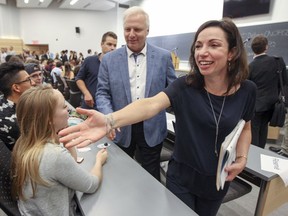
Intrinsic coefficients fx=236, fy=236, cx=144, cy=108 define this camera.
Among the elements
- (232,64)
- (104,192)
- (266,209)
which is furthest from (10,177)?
(266,209)

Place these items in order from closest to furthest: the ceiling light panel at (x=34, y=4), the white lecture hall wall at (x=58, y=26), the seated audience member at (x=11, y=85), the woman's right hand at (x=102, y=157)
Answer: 1. the woman's right hand at (x=102, y=157)
2. the seated audience member at (x=11, y=85)
3. the ceiling light panel at (x=34, y=4)
4. the white lecture hall wall at (x=58, y=26)

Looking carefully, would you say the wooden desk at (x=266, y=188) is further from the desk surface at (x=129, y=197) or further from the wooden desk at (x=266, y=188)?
the desk surface at (x=129, y=197)

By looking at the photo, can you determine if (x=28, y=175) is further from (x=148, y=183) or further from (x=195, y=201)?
(x=195, y=201)

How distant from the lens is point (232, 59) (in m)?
1.13

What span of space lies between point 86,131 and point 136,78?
0.87 meters

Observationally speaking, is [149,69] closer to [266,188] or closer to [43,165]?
[43,165]

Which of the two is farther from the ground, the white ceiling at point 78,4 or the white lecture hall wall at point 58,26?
the white ceiling at point 78,4

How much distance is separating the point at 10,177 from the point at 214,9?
6314 mm

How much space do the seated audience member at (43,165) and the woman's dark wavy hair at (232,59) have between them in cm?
68

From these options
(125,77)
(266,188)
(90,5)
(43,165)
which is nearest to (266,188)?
(266,188)

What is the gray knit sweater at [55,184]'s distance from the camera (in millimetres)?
1033

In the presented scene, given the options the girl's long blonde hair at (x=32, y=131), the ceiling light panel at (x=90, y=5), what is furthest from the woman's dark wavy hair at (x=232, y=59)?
the ceiling light panel at (x=90, y=5)

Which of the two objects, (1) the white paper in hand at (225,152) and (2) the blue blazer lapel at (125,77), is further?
(2) the blue blazer lapel at (125,77)

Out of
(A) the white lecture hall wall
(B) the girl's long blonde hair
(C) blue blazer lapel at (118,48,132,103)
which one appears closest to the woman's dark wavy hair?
(C) blue blazer lapel at (118,48,132,103)
